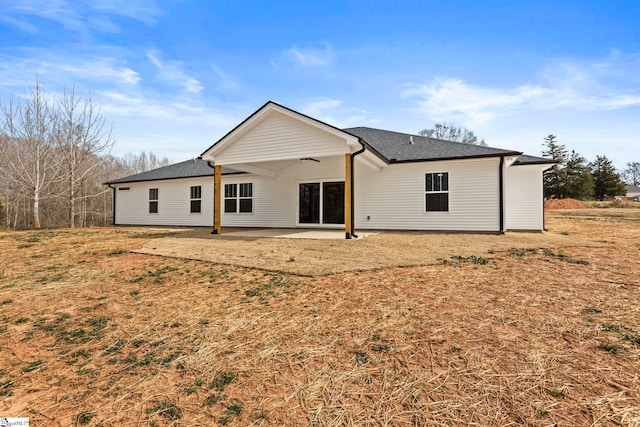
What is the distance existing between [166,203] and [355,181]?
11.1 m

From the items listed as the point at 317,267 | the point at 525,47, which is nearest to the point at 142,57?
the point at 317,267

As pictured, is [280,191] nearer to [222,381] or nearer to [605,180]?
[222,381]

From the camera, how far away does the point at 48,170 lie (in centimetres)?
1822

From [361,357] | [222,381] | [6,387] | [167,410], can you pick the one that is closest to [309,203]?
[361,357]

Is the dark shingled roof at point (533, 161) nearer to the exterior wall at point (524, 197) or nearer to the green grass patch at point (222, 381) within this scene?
the exterior wall at point (524, 197)

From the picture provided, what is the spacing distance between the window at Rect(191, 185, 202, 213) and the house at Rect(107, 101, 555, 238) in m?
0.05

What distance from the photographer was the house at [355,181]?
10.0m

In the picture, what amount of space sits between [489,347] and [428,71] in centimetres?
1203

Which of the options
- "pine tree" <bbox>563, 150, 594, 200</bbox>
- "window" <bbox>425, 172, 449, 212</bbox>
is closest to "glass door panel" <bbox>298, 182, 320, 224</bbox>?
"window" <bbox>425, 172, 449, 212</bbox>

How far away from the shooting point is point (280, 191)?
14.3 m

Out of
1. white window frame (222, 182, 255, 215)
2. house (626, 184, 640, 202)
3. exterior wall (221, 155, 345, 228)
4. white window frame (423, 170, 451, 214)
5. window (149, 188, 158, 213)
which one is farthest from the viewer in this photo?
house (626, 184, 640, 202)

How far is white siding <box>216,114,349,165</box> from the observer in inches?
376

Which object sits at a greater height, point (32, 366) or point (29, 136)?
point (29, 136)

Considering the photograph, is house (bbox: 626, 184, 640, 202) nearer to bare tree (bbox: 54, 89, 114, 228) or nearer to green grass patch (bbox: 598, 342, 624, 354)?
green grass patch (bbox: 598, 342, 624, 354)
